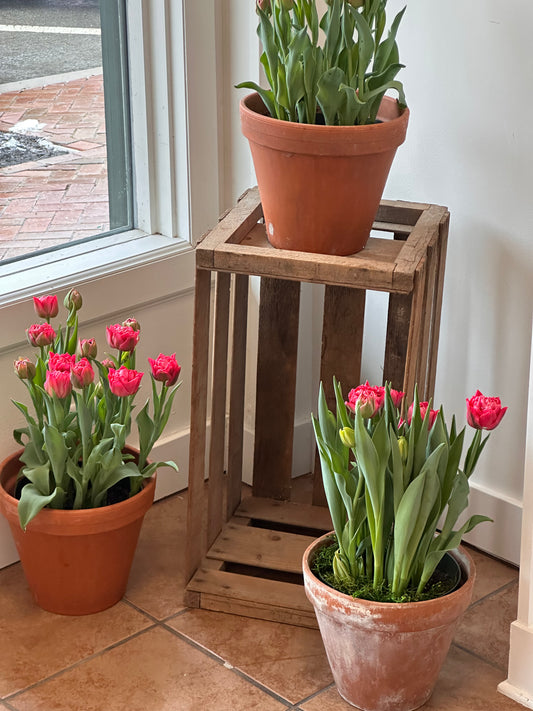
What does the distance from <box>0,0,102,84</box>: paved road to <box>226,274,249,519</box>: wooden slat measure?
617mm

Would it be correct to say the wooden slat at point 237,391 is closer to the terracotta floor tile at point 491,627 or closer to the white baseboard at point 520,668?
the terracotta floor tile at point 491,627

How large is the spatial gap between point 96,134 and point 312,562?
1.12 m

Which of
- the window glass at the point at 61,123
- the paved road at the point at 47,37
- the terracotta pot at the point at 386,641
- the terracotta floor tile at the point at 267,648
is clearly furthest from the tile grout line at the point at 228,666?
the paved road at the point at 47,37

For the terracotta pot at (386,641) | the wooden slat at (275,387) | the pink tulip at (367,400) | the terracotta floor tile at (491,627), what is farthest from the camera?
the wooden slat at (275,387)

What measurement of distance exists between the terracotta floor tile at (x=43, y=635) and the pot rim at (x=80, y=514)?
0.23 m

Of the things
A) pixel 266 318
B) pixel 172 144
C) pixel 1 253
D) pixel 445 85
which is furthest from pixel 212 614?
pixel 445 85

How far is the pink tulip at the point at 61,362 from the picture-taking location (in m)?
1.80

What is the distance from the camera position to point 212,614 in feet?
6.87

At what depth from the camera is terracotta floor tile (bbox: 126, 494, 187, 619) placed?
2.13 m

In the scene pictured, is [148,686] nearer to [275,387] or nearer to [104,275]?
[275,387]

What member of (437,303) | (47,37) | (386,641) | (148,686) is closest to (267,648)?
(148,686)

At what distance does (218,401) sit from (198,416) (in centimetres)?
13

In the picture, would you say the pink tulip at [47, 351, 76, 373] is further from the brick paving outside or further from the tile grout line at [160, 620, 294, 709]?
the tile grout line at [160, 620, 294, 709]

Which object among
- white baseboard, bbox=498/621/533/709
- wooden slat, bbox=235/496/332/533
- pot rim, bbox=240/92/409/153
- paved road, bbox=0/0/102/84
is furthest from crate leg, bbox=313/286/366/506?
paved road, bbox=0/0/102/84
